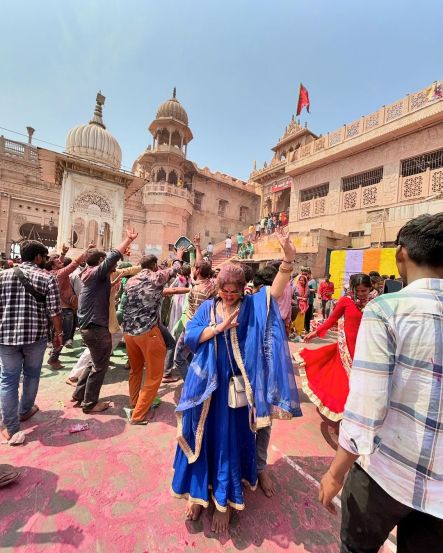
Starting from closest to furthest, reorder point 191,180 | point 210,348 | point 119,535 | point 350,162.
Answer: point 119,535, point 210,348, point 350,162, point 191,180

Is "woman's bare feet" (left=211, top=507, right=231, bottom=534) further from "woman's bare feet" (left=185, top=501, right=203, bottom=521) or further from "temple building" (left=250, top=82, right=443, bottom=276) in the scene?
"temple building" (left=250, top=82, right=443, bottom=276)

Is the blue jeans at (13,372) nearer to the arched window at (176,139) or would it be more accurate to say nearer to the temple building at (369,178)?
the temple building at (369,178)

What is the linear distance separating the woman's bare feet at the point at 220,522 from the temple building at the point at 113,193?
14751 millimetres

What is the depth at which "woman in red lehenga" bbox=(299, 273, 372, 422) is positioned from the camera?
9.57ft

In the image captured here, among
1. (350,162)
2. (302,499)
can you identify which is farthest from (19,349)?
(350,162)

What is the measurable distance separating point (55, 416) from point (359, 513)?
10.8 ft

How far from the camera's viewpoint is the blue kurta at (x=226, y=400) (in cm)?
183

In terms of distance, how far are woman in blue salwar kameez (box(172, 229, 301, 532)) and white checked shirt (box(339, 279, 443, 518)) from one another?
0.80 m

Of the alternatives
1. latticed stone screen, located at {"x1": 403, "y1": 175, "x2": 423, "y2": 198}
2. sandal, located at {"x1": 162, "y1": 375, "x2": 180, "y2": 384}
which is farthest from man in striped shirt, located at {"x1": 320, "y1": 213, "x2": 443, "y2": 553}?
latticed stone screen, located at {"x1": 403, "y1": 175, "x2": 423, "y2": 198}

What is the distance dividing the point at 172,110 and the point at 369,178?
731 inches

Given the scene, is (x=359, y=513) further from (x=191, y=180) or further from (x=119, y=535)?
(x=191, y=180)

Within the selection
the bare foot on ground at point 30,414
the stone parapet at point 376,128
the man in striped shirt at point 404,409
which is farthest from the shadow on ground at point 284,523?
the stone parapet at point 376,128

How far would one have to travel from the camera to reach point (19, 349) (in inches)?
107

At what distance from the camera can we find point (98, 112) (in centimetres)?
1994
